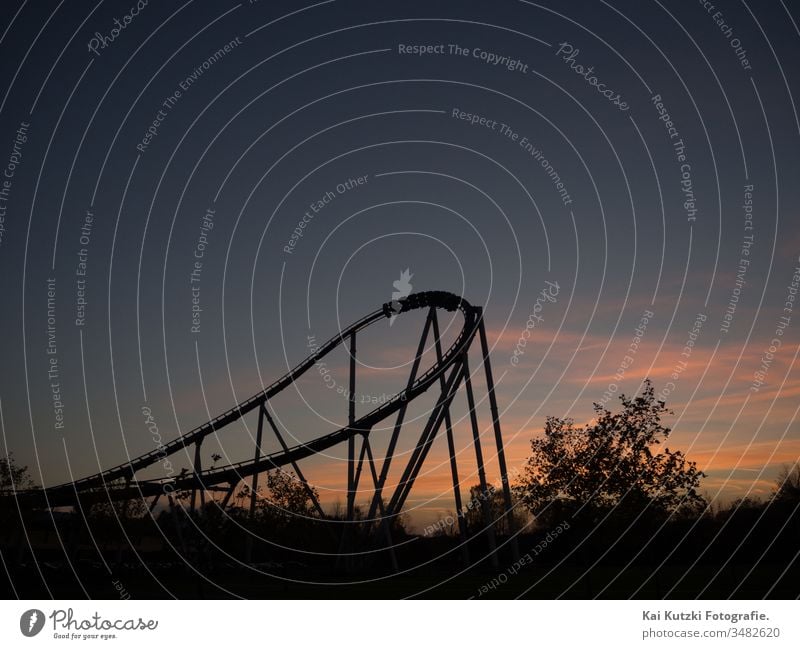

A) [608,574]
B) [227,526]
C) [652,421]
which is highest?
[652,421]

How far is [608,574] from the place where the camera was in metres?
28.8

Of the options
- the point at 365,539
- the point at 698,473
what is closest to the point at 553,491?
the point at 698,473

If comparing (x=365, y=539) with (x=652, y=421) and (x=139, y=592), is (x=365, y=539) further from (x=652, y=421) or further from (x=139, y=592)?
(x=652, y=421)

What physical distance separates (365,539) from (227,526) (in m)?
6.90

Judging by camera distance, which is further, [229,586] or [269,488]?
[269,488]

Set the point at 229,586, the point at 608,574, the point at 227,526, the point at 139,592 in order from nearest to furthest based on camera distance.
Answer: the point at 139,592 < the point at 229,586 < the point at 608,574 < the point at 227,526

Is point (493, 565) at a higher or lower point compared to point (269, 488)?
lower

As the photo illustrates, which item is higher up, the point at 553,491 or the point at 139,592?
the point at 553,491

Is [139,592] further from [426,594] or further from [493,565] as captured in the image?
[493,565]

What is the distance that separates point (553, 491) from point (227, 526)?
52.0 ft

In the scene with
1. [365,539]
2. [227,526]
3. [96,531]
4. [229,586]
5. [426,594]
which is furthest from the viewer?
[96,531]

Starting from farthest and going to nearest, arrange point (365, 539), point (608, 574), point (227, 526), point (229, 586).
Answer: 1. point (227, 526)
2. point (365, 539)
3. point (608, 574)
4. point (229, 586)

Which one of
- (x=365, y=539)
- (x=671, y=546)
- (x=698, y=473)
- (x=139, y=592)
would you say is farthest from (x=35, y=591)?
(x=671, y=546)

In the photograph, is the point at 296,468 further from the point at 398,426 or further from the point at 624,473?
the point at 624,473
